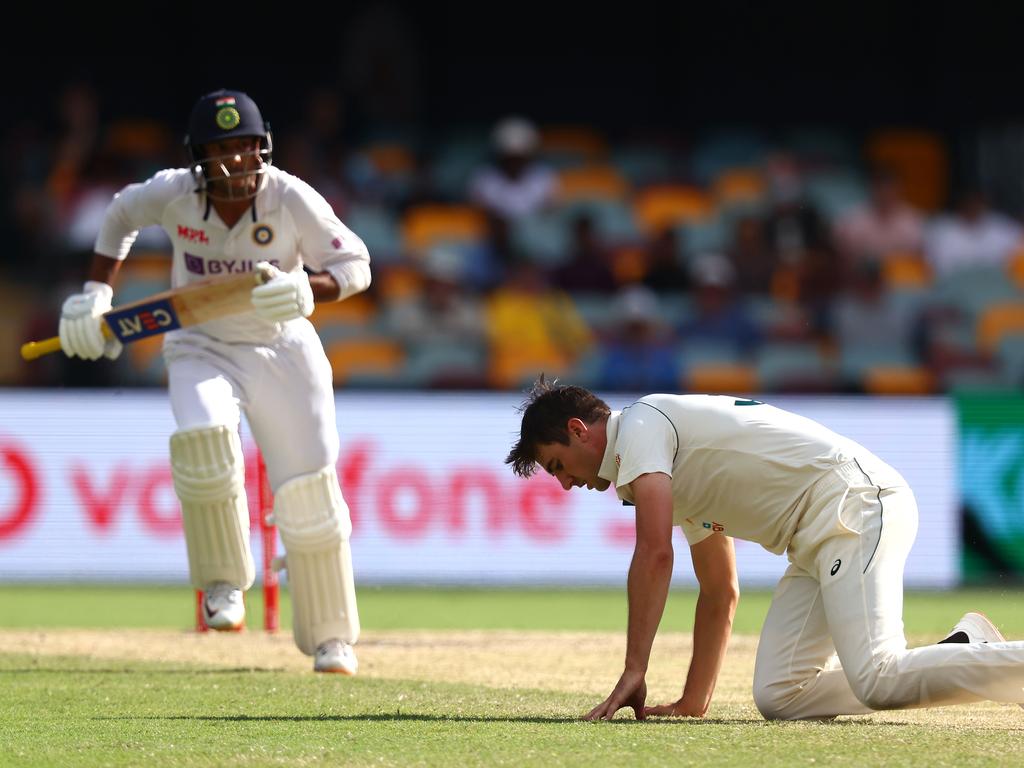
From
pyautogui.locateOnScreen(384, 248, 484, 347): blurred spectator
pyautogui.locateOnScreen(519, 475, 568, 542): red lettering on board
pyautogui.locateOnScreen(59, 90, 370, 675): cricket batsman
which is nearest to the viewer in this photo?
pyautogui.locateOnScreen(59, 90, 370, 675): cricket batsman

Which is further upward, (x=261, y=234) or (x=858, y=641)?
(x=261, y=234)

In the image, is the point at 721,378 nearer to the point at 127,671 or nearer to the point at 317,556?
the point at 317,556

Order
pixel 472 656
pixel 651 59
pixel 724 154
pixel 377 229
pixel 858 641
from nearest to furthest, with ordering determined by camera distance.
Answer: pixel 858 641 → pixel 472 656 → pixel 377 229 → pixel 724 154 → pixel 651 59

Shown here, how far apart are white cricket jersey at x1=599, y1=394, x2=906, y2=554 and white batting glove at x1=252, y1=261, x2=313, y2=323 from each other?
5.04ft

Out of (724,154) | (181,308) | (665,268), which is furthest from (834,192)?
(181,308)

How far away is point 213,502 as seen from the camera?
6.62m

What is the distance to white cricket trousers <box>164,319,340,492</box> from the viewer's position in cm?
670

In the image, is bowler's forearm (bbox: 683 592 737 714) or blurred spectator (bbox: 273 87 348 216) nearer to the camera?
bowler's forearm (bbox: 683 592 737 714)

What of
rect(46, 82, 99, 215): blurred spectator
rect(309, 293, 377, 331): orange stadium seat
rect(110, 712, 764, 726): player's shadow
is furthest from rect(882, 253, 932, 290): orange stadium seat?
rect(110, 712, 764, 726): player's shadow

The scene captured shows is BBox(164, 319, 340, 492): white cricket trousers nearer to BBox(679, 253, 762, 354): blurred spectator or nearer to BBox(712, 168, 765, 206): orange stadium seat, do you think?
BBox(679, 253, 762, 354): blurred spectator

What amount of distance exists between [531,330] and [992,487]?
409 centimetres

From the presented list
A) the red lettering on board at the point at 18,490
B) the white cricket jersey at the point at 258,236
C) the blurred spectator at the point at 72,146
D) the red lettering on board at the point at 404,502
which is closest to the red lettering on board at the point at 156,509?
the red lettering on board at the point at 18,490

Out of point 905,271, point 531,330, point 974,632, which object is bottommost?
point 974,632

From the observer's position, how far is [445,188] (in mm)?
15969
